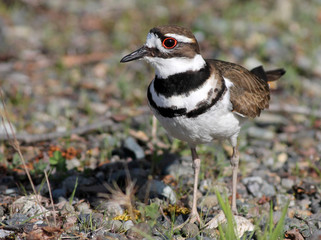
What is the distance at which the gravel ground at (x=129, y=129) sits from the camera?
419 centimetres

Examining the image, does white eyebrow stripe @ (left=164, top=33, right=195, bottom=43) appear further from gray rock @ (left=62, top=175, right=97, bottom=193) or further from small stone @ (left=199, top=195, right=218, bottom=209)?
gray rock @ (left=62, top=175, right=97, bottom=193)

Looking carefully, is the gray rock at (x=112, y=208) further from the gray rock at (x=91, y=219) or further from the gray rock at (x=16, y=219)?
the gray rock at (x=16, y=219)

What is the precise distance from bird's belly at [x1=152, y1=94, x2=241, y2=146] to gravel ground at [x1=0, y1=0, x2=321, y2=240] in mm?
696

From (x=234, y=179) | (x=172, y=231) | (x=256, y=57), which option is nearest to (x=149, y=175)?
(x=234, y=179)

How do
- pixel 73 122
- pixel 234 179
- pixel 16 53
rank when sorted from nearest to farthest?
pixel 234 179 < pixel 73 122 < pixel 16 53

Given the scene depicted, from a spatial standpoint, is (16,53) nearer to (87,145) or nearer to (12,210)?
(87,145)

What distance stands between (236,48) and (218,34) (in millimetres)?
581

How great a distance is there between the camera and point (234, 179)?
4.64m

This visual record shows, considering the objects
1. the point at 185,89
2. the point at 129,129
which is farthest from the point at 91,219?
the point at 129,129

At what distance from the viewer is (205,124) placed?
390 centimetres

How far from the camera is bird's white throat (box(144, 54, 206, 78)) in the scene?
3861mm

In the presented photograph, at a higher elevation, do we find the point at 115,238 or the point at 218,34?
the point at 218,34

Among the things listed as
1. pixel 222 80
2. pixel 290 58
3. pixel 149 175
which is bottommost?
pixel 149 175

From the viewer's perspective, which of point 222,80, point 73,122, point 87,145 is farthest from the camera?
point 73,122
